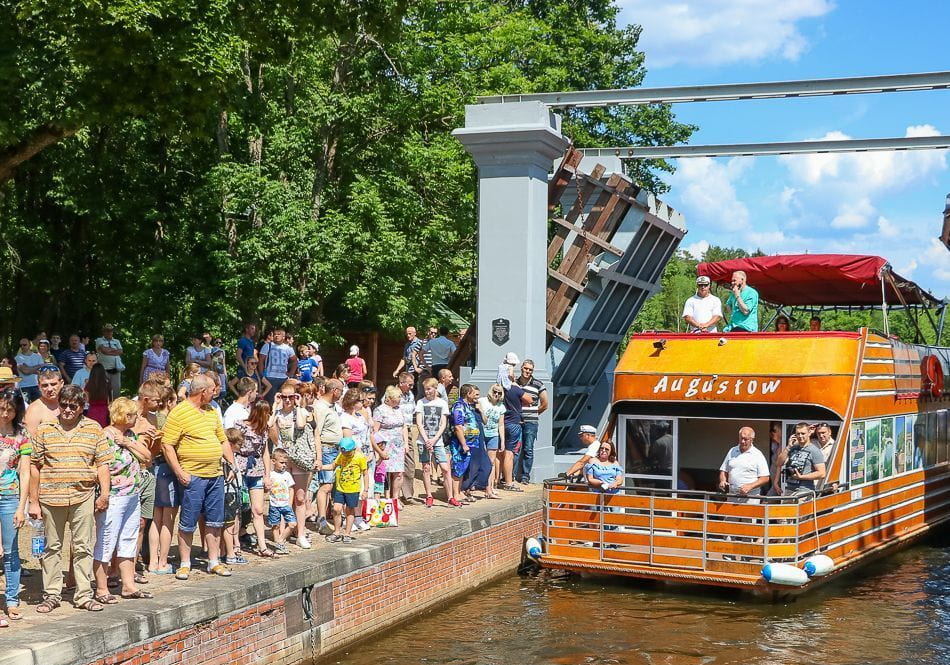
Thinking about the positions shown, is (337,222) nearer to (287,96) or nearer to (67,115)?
(287,96)

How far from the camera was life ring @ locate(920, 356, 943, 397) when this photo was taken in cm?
1627

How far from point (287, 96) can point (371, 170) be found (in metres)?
2.54

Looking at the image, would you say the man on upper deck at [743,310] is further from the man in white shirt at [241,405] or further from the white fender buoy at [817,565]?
the man in white shirt at [241,405]

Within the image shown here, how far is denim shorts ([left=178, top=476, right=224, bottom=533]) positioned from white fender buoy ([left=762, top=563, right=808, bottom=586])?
18.0 feet

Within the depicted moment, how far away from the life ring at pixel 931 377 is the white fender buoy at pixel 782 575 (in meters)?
6.11

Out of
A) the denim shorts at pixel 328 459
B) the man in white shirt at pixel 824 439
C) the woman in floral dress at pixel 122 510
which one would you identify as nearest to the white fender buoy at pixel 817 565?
the man in white shirt at pixel 824 439

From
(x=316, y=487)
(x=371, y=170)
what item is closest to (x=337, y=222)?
(x=371, y=170)

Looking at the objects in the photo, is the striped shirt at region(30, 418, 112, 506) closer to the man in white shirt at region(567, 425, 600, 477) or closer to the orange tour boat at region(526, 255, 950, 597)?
the orange tour boat at region(526, 255, 950, 597)

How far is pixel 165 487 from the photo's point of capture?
9.12 meters

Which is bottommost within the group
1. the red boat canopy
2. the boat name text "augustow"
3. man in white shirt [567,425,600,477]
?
man in white shirt [567,425,600,477]

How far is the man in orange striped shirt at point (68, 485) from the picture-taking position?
7.75 meters

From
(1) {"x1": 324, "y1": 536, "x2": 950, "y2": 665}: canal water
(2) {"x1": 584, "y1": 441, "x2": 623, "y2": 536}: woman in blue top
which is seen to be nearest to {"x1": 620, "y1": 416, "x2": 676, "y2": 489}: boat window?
(2) {"x1": 584, "y1": 441, "x2": 623, "y2": 536}: woman in blue top

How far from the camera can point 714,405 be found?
12.8m

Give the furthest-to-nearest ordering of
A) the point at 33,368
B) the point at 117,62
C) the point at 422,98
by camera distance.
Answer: the point at 422,98
the point at 33,368
the point at 117,62
